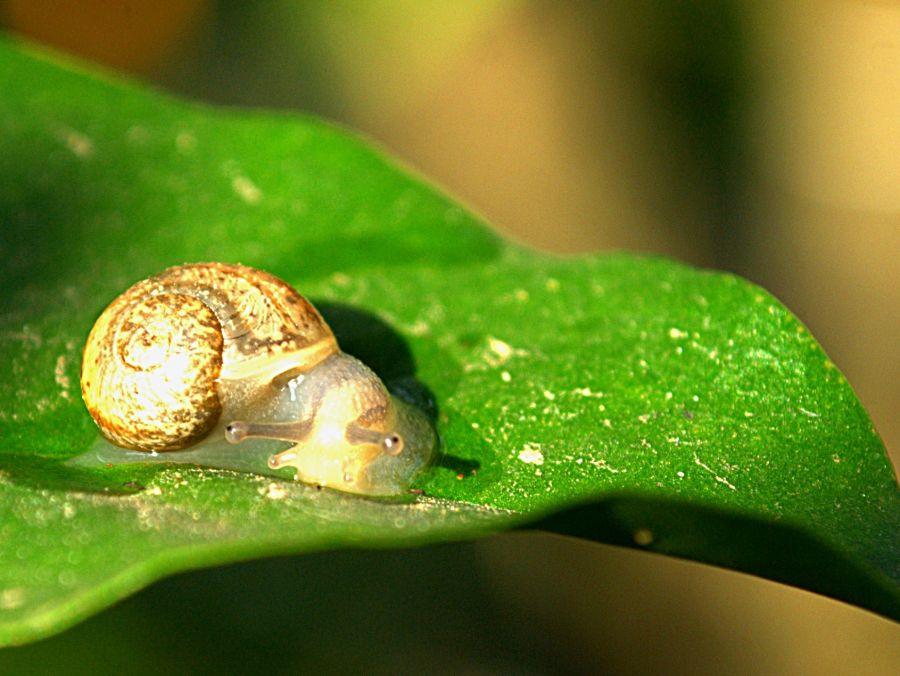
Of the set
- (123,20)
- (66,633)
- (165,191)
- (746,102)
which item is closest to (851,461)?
(165,191)

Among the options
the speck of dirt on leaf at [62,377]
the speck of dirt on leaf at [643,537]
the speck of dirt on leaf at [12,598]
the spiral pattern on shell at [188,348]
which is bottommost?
the speck of dirt on leaf at [62,377]

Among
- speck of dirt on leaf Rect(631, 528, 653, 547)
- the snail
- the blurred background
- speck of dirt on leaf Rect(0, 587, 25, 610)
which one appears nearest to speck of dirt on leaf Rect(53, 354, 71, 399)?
the snail

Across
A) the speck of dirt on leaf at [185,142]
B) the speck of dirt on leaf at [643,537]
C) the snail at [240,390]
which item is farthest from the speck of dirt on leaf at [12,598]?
the speck of dirt on leaf at [185,142]

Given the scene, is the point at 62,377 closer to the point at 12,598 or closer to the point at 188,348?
the point at 188,348

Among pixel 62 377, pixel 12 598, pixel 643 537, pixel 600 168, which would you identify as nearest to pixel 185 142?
pixel 62 377

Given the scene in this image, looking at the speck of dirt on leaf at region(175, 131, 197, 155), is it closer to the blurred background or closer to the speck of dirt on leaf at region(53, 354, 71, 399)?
the speck of dirt on leaf at region(53, 354, 71, 399)

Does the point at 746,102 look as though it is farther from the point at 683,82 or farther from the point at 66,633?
the point at 66,633

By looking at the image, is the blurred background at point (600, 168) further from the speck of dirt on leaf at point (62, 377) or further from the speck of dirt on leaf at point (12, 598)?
the speck of dirt on leaf at point (12, 598)

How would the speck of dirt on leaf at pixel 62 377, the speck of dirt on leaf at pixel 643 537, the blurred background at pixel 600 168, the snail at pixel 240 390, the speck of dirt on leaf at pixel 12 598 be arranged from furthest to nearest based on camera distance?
the blurred background at pixel 600 168 < the speck of dirt on leaf at pixel 62 377 < the snail at pixel 240 390 < the speck of dirt on leaf at pixel 643 537 < the speck of dirt on leaf at pixel 12 598
